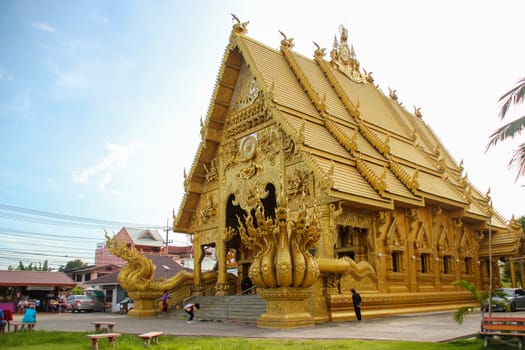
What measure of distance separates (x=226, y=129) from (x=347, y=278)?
25.7 feet

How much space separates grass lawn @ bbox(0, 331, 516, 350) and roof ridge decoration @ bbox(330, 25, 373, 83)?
645 inches

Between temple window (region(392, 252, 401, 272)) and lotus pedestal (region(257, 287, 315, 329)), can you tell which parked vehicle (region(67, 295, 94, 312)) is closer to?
temple window (region(392, 252, 401, 272))

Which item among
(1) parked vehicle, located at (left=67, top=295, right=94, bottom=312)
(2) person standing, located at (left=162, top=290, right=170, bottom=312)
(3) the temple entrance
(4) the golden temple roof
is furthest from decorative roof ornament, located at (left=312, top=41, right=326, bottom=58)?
(1) parked vehicle, located at (left=67, top=295, right=94, bottom=312)

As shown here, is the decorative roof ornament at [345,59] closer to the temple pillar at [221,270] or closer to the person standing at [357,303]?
the temple pillar at [221,270]

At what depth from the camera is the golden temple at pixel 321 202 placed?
1240 centimetres

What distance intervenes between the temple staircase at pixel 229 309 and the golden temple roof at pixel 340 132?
3.89 m

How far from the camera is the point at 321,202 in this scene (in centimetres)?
1423

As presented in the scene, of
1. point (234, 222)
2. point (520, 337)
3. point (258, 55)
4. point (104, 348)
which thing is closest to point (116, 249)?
point (234, 222)

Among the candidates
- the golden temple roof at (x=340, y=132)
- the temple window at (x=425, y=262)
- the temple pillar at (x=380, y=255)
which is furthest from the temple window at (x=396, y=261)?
the temple window at (x=425, y=262)

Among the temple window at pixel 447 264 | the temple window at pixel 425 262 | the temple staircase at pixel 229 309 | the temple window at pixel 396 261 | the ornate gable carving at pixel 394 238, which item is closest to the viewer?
the temple staircase at pixel 229 309

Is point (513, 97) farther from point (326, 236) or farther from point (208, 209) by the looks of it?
point (208, 209)

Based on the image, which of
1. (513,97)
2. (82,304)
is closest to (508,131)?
(513,97)

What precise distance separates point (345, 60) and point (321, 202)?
1162 centimetres

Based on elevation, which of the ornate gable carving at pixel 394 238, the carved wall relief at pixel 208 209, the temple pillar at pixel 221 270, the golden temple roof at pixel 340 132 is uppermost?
the golden temple roof at pixel 340 132
